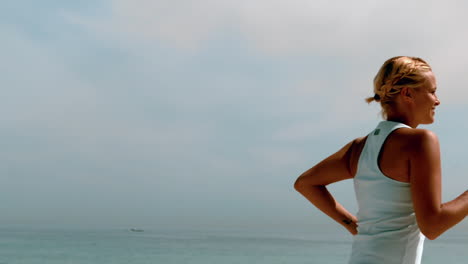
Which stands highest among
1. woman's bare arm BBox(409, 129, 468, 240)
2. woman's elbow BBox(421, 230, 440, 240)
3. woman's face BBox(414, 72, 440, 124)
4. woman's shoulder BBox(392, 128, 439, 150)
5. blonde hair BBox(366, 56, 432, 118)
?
blonde hair BBox(366, 56, 432, 118)

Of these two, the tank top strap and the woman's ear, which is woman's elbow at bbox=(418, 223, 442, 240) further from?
the woman's ear

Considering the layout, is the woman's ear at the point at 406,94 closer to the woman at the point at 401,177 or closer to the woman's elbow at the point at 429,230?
the woman at the point at 401,177

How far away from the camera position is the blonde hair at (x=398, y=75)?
1749 millimetres

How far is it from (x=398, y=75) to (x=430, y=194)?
1.13 ft

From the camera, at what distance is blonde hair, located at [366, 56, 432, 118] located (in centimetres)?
175

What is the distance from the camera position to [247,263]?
2605 cm

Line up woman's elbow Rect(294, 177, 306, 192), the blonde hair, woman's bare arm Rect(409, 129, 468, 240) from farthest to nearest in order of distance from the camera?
woman's elbow Rect(294, 177, 306, 192), the blonde hair, woman's bare arm Rect(409, 129, 468, 240)

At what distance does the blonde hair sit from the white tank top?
9 cm

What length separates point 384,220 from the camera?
68.8 inches

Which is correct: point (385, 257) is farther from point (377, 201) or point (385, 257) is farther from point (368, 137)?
point (368, 137)

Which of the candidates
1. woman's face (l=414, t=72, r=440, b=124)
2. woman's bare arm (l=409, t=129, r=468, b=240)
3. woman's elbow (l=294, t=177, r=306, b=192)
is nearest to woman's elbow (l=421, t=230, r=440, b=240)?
woman's bare arm (l=409, t=129, r=468, b=240)

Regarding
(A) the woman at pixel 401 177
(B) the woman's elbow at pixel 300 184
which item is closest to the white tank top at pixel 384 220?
(A) the woman at pixel 401 177

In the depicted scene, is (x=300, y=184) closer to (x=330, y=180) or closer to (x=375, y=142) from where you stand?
(x=330, y=180)

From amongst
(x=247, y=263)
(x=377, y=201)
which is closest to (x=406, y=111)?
(x=377, y=201)
